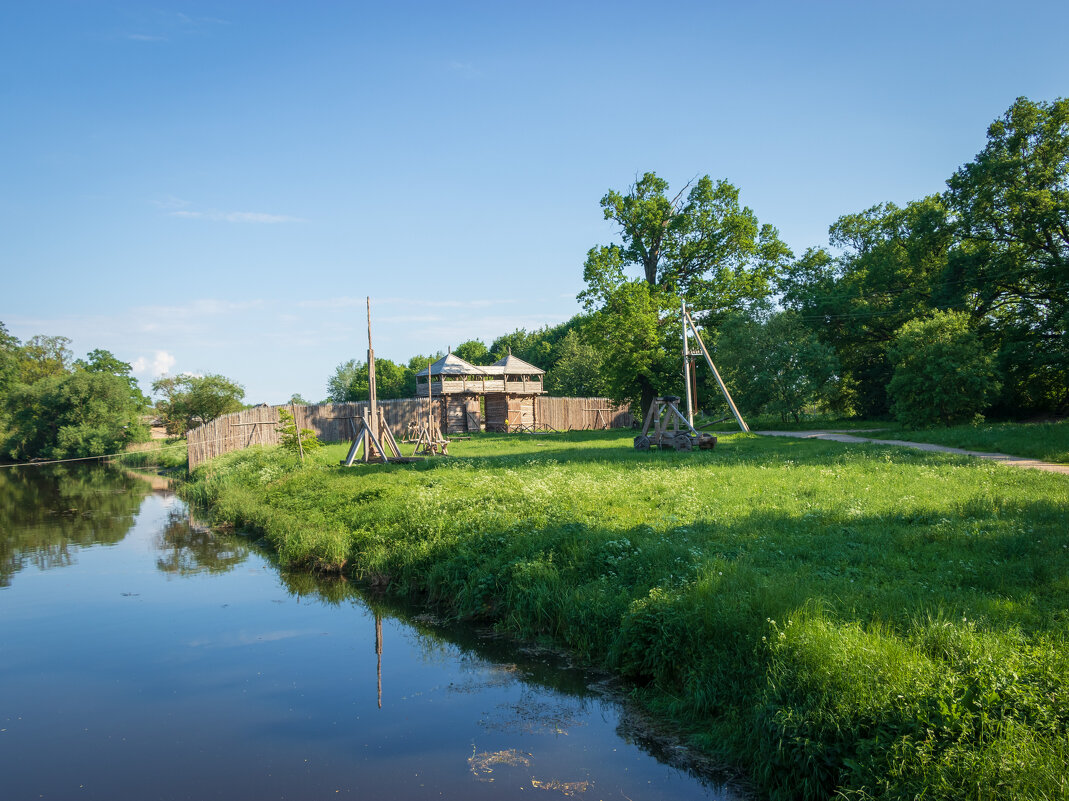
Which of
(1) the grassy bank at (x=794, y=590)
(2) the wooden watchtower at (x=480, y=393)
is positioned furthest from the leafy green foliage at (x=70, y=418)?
(1) the grassy bank at (x=794, y=590)

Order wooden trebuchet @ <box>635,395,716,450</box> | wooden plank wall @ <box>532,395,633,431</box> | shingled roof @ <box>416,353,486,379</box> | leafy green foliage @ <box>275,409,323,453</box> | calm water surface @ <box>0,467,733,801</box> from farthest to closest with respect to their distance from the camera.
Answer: wooden plank wall @ <box>532,395,633,431</box>, shingled roof @ <box>416,353,486,379</box>, leafy green foliage @ <box>275,409,323,453</box>, wooden trebuchet @ <box>635,395,716,450</box>, calm water surface @ <box>0,467,733,801</box>

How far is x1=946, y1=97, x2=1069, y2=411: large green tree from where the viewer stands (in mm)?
24906

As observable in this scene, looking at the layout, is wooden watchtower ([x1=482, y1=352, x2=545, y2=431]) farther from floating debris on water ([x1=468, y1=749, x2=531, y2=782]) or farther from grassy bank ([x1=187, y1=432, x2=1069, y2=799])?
floating debris on water ([x1=468, y1=749, x2=531, y2=782])

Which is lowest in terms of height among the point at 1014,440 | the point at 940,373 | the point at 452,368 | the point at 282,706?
the point at 282,706

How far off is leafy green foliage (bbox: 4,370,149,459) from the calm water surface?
4214 cm

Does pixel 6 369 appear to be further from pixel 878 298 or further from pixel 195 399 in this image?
pixel 878 298

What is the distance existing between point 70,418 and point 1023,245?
195 ft

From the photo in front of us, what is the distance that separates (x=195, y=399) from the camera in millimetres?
43031

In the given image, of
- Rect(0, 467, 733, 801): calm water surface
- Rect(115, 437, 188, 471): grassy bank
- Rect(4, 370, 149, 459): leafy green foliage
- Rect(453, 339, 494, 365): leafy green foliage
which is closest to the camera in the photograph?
Rect(0, 467, 733, 801): calm water surface

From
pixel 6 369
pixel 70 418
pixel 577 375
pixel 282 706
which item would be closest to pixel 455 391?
pixel 577 375

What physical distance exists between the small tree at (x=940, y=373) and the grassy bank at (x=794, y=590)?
1061 cm

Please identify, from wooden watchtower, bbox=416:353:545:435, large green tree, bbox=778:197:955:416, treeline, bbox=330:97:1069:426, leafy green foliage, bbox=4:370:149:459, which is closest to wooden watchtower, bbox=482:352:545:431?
wooden watchtower, bbox=416:353:545:435

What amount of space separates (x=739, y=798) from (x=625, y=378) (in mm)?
28901

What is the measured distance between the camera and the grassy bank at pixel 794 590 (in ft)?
13.5
